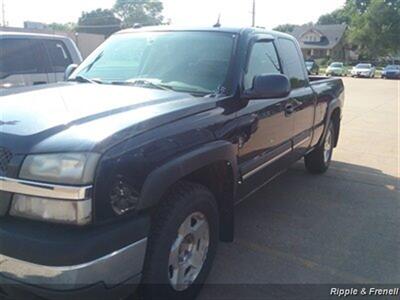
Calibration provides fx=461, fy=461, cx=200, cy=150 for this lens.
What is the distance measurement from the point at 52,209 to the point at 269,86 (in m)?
1.85

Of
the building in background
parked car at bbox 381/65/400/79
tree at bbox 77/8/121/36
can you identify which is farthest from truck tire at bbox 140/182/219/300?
the building in background

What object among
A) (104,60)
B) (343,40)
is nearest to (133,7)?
(343,40)

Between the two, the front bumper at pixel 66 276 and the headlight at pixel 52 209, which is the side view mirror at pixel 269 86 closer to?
the front bumper at pixel 66 276

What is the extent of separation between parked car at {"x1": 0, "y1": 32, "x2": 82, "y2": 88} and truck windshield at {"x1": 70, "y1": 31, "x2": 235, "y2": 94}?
2.92 meters

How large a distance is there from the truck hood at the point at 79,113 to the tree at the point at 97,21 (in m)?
79.7

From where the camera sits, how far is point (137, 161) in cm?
239

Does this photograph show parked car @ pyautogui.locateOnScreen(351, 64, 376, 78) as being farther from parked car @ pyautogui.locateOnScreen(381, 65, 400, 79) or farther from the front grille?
the front grille

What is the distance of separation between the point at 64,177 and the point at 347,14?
96049 millimetres

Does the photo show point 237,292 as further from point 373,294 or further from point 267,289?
point 373,294

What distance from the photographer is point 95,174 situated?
2.22m

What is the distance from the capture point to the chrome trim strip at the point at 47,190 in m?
2.20

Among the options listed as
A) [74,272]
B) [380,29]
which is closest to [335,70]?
[380,29]

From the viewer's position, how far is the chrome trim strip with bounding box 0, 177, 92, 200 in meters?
2.20

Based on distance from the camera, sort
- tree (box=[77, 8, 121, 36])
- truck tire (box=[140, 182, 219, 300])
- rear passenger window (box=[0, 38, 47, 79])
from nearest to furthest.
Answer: truck tire (box=[140, 182, 219, 300]), rear passenger window (box=[0, 38, 47, 79]), tree (box=[77, 8, 121, 36])
